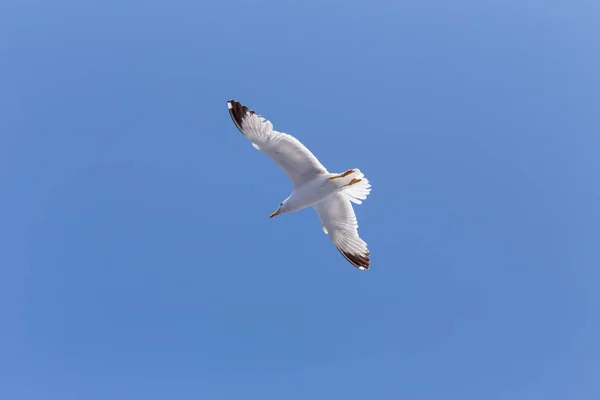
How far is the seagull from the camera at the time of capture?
1150 centimetres

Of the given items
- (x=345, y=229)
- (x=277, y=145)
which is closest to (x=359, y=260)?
(x=345, y=229)

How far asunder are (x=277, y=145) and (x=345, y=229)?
10.1 ft

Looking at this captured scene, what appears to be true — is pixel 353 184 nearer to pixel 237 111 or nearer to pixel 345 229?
pixel 345 229

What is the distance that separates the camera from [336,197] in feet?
42.9

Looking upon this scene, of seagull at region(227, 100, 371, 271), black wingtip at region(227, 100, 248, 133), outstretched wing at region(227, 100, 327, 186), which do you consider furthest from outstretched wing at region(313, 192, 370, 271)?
black wingtip at region(227, 100, 248, 133)

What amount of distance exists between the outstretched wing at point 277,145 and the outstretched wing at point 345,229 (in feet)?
3.94

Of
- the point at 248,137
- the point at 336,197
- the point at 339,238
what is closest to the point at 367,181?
the point at 336,197

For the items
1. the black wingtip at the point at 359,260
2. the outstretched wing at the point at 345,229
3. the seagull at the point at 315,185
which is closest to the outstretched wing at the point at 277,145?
the seagull at the point at 315,185

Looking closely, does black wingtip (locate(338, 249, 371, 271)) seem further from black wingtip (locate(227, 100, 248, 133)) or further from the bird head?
black wingtip (locate(227, 100, 248, 133))

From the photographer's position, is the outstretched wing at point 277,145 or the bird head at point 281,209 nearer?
the outstretched wing at point 277,145

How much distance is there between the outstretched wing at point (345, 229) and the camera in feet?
43.4

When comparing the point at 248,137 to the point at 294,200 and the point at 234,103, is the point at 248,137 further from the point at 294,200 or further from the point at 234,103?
the point at 294,200

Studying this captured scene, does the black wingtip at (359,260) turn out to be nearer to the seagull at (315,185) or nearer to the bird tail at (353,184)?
the seagull at (315,185)

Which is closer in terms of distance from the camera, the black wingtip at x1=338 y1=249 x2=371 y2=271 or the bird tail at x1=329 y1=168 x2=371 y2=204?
the bird tail at x1=329 y1=168 x2=371 y2=204
